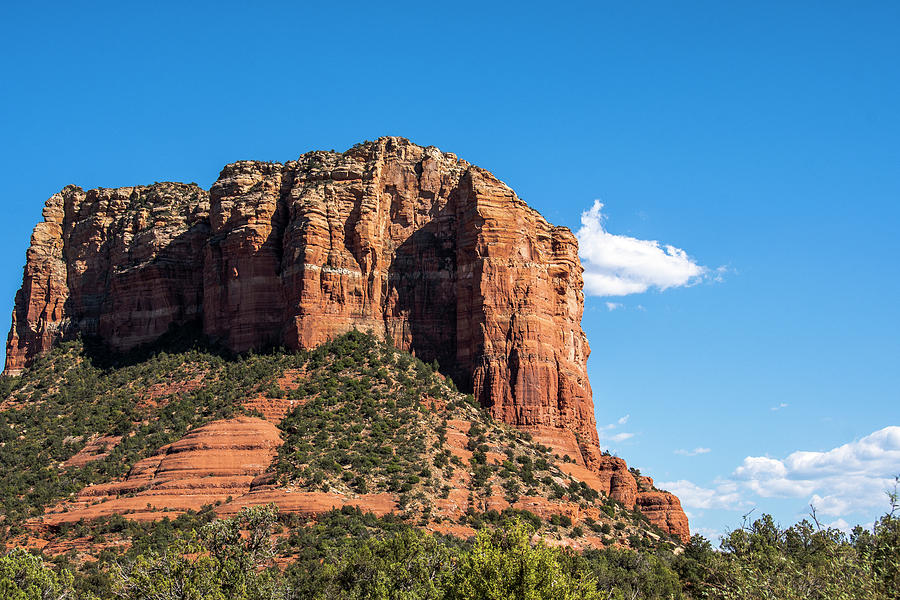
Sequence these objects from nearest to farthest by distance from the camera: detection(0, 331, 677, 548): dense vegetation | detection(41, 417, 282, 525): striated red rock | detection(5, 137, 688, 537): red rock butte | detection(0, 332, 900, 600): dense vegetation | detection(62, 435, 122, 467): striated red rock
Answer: detection(0, 332, 900, 600): dense vegetation, detection(41, 417, 282, 525): striated red rock, detection(0, 331, 677, 548): dense vegetation, detection(62, 435, 122, 467): striated red rock, detection(5, 137, 688, 537): red rock butte

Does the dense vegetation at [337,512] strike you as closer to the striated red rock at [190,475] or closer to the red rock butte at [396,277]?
the striated red rock at [190,475]

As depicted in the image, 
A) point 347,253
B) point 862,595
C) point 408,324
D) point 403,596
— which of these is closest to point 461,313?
point 408,324

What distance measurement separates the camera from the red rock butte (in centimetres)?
10050

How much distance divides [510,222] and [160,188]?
156ft

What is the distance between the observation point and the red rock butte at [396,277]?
100m

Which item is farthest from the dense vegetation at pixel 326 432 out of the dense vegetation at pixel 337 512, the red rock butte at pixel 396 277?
the red rock butte at pixel 396 277

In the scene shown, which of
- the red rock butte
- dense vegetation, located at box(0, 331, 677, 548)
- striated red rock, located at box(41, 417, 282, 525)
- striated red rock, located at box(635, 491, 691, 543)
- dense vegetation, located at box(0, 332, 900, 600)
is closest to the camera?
dense vegetation, located at box(0, 332, 900, 600)

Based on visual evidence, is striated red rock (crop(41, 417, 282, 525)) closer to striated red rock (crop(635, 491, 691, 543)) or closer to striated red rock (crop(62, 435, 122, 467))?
striated red rock (crop(62, 435, 122, 467))

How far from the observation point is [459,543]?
238 feet

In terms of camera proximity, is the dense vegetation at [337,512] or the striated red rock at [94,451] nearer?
the dense vegetation at [337,512]

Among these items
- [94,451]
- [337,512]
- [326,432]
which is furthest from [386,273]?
[337,512]

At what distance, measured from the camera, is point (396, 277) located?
4166 inches

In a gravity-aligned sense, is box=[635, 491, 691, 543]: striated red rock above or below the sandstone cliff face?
below

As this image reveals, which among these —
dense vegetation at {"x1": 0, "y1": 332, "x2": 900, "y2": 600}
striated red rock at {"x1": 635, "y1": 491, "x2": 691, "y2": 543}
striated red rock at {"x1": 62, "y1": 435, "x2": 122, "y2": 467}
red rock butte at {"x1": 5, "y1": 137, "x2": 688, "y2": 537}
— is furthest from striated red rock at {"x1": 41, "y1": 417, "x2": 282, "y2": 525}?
Result: striated red rock at {"x1": 635, "y1": 491, "x2": 691, "y2": 543}
